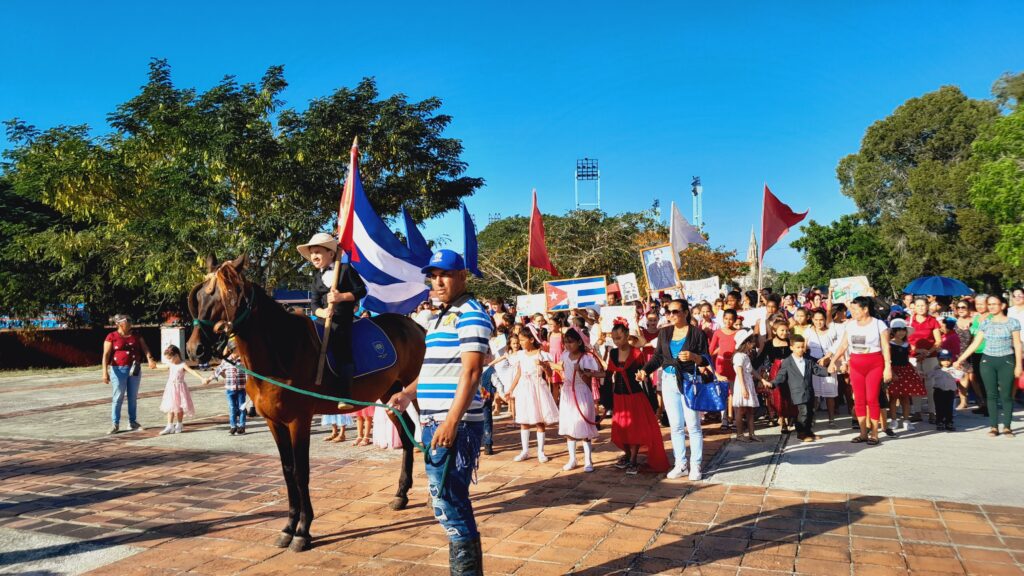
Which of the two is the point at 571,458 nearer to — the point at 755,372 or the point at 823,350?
the point at 755,372

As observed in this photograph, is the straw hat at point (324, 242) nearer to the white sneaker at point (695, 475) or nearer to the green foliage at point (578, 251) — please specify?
the white sneaker at point (695, 475)

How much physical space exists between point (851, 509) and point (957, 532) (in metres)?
0.77

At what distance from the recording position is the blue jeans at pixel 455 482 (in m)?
3.62

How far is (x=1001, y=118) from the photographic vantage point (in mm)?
24422

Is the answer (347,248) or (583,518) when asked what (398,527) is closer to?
(583,518)

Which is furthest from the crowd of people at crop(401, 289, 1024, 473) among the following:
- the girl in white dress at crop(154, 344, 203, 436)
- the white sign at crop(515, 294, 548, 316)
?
the white sign at crop(515, 294, 548, 316)

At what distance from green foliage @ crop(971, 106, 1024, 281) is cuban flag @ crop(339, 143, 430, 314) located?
24.8 metres

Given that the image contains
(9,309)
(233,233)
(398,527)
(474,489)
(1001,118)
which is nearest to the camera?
(398,527)

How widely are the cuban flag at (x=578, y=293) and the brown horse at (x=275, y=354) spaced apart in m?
7.89

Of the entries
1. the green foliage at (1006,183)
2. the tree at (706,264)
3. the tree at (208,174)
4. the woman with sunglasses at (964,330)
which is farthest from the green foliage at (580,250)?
the woman with sunglasses at (964,330)

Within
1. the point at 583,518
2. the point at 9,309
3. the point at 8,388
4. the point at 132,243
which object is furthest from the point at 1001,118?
the point at 9,309

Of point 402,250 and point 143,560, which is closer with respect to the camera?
point 143,560

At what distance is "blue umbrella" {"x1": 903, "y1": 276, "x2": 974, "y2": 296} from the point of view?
14.8 metres

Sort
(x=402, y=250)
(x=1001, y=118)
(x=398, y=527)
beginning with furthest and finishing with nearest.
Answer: (x=1001, y=118), (x=402, y=250), (x=398, y=527)
